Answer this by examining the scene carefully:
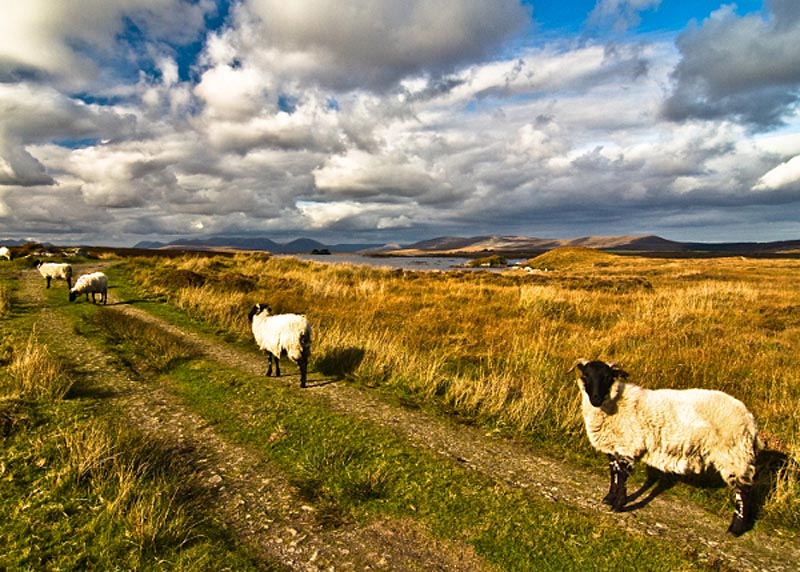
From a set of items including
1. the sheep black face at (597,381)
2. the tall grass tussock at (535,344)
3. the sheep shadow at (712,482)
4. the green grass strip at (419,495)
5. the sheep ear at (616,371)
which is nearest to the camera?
the green grass strip at (419,495)

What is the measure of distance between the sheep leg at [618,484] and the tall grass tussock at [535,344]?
134cm

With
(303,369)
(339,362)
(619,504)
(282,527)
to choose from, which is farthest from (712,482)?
(339,362)

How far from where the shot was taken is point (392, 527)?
5496mm

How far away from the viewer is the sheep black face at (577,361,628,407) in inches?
246

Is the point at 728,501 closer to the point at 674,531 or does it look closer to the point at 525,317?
the point at 674,531

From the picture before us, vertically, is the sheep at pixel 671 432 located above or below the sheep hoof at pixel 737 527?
above

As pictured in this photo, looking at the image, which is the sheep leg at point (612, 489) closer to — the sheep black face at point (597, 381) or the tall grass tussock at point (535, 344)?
the sheep black face at point (597, 381)

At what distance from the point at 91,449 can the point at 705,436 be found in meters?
8.66

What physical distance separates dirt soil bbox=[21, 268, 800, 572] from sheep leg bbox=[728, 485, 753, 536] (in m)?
0.10

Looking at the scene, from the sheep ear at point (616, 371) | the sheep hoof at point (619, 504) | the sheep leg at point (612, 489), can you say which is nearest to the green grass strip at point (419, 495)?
the sheep hoof at point (619, 504)

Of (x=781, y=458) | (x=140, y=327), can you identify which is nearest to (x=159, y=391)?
(x=140, y=327)

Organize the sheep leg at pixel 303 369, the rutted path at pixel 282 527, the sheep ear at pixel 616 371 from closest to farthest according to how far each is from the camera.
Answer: the rutted path at pixel 282 527, the sheep ear at pixel 616 371, the sheep leg at pixel 303 369

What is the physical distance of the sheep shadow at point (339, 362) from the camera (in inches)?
482

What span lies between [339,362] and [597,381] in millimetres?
8066
